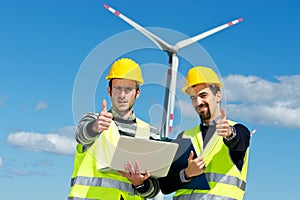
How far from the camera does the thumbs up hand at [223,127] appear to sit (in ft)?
30.3

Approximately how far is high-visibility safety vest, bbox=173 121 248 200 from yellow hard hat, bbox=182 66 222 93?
875 mm

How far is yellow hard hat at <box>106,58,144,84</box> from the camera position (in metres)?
9.31

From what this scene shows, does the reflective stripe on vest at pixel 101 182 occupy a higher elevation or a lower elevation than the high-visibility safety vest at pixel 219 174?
lower

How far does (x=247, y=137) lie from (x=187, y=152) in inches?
40.7

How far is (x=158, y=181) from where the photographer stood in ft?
32.3

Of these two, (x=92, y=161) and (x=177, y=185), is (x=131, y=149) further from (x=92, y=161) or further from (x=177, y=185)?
(x=177, y=185)

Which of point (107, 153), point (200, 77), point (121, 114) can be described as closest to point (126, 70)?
point (121, 114)

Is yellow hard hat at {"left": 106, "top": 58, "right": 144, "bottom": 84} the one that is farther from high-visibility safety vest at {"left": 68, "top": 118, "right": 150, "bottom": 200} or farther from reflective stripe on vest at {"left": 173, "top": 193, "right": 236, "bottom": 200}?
reflective stripe on vest at {"left": 173, "top": 193, "right": 236, "bottom": 200}

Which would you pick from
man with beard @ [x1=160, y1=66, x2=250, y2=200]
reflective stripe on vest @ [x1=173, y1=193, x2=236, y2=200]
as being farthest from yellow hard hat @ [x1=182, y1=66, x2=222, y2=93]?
reflective stripe on vest @ [x1=173, y1=193, x2=236, y2=200]

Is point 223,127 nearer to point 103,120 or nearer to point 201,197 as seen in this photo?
point 201,197

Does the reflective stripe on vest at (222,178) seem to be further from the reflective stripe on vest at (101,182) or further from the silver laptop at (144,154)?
the reflective stripe on vest at (101,182)

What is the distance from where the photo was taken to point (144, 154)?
8.68 metres

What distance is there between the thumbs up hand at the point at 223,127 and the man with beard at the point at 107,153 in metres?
1.04

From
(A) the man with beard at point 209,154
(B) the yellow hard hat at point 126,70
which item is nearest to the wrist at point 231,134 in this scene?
(A) the man with beard at point 209,154
